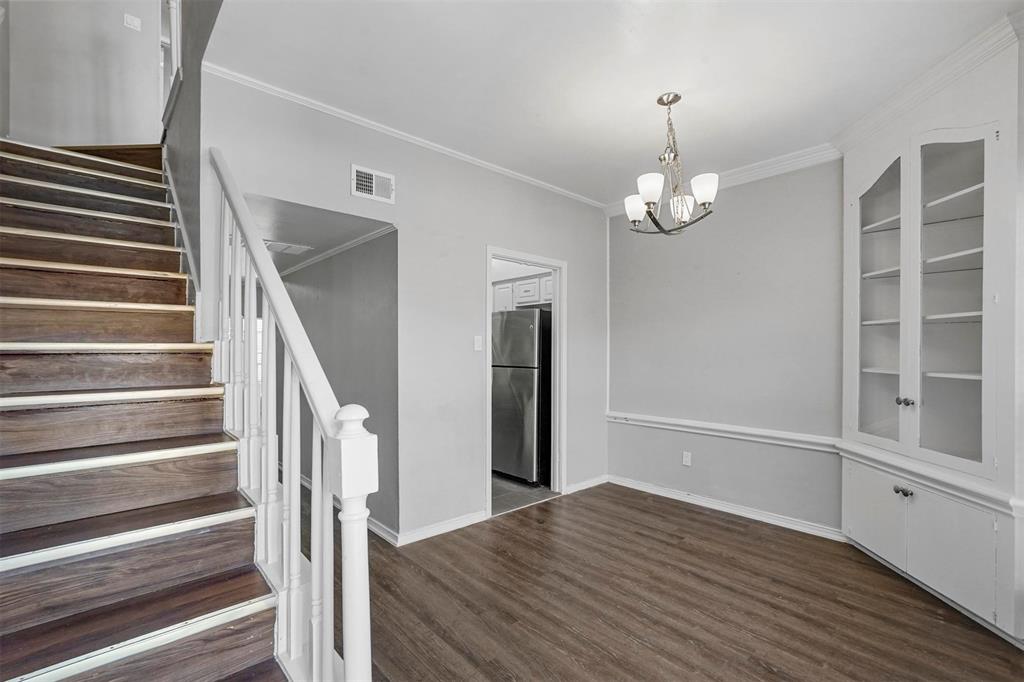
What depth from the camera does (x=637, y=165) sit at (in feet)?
11.3

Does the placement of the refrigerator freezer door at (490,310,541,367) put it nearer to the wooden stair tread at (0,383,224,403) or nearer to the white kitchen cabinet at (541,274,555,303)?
the white kitchen cabinet at (541,274,555,303)

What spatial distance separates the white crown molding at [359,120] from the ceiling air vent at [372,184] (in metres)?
0.27

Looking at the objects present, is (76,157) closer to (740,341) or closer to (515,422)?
(515,422)

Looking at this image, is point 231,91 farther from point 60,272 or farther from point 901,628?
point 901,628

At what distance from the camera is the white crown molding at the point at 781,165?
3.11 m

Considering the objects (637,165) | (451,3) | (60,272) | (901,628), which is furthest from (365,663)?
(637,165)

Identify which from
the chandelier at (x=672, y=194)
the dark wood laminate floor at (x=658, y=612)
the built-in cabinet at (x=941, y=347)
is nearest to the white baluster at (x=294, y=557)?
the dark wood laminate floor at (x=658, y=612)

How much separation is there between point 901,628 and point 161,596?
9.55ft

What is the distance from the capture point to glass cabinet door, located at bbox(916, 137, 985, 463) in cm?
216

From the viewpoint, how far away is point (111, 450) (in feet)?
4.98

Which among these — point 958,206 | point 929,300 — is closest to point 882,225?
point 958,206

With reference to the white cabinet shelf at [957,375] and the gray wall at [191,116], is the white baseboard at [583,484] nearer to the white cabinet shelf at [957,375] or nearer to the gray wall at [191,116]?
the white cabinet shelf at [957,375]

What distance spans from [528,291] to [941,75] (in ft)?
11.2

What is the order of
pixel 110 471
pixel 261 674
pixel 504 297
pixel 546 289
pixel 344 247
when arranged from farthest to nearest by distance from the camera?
1. pixel 504 297
2. pixel 546 289
3. pixel 344 247
4. pixel 110 471
5. pixel 261 674
